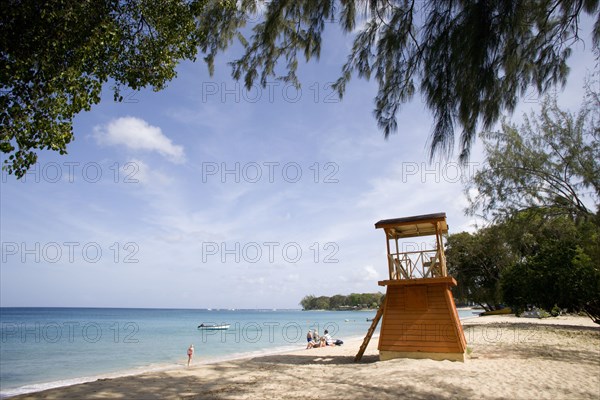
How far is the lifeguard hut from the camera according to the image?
1046 centimetres

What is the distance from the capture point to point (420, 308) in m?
11.0

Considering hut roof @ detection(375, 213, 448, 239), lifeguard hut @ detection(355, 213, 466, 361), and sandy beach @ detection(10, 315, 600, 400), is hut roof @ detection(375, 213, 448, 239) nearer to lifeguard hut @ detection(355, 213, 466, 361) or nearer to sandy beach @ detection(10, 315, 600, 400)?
lifeguard hut @ detection(355, 213, 466, 361)

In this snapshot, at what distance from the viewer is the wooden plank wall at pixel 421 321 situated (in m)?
10.4

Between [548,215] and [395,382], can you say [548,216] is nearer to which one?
[548,215]

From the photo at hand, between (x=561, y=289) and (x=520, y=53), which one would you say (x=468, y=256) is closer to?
(x=561, y=289)

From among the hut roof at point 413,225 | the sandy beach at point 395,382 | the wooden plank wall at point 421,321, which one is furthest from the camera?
the hut roof at point 413,225

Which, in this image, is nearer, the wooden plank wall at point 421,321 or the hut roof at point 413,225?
the wooden plank wall at point 421,321

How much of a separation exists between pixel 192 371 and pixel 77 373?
42.8 ft

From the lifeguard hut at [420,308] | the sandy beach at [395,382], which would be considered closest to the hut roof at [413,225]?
the lifeguard hut at [420,308]

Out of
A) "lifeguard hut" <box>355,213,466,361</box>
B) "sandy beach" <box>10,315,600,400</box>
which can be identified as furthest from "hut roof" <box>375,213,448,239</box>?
"sandy beach" <box>10,315,600,400</box>

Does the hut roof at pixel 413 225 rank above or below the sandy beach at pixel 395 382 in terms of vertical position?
above

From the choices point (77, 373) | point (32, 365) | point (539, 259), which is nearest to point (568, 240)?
point (539, 259)

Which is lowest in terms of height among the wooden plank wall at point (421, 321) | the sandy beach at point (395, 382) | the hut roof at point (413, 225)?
the sandy beach at point (395, 382)

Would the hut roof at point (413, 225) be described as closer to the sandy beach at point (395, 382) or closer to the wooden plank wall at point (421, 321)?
the wooden plank wall at point (421, 321)
